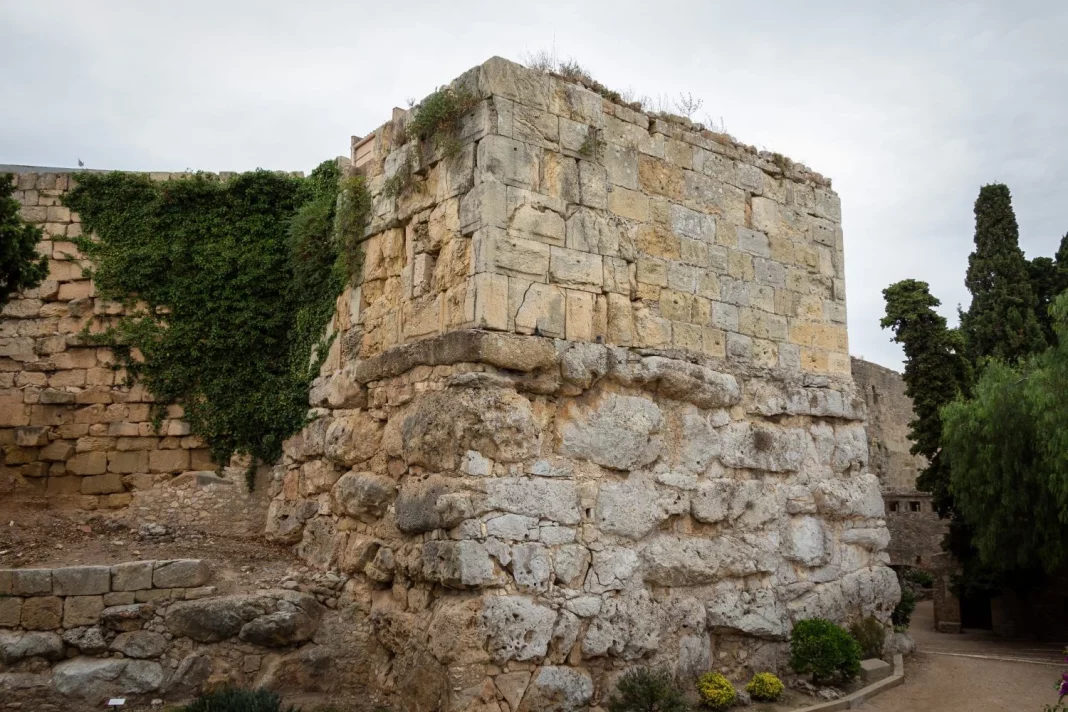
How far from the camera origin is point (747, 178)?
908 cm

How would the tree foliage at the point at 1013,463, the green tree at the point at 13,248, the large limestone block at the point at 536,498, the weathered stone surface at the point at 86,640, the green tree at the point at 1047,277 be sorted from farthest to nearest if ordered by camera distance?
the green tree at the point at 1047,277, the tree foliage at the point at 1013,463, the green tree at the point at 13,248, the weathered stone surface at the point at 86,640, the large limestone block at the point at 536,498

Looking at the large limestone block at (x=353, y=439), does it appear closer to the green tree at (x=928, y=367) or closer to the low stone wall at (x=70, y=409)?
the low stone wall at (x=70, y=409)

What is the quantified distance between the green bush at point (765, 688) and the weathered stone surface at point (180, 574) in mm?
4688

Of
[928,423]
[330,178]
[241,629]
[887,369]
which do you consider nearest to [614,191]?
[330,178]

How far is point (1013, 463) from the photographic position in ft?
46.1

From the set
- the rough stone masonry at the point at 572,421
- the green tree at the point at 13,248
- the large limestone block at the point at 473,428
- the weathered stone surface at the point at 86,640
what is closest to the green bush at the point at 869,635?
the rough stone masonry at the point at 572,421

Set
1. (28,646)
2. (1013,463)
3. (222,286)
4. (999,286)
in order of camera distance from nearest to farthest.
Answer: (28,646) < (222,286) < (1013,463) < (999,286)

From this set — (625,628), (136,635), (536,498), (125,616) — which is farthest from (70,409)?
(625,628)

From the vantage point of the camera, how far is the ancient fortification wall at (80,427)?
912cm

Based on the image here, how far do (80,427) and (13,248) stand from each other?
2.59 meters

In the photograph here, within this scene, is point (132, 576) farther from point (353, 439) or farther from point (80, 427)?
point (80, 427)

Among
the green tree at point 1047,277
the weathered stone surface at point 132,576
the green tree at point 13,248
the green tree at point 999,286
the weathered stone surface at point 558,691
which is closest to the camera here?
the weathered stone surface at point 558,691

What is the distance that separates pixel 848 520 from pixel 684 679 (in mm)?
2840

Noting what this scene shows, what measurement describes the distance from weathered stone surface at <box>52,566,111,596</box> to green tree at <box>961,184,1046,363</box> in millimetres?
17994
